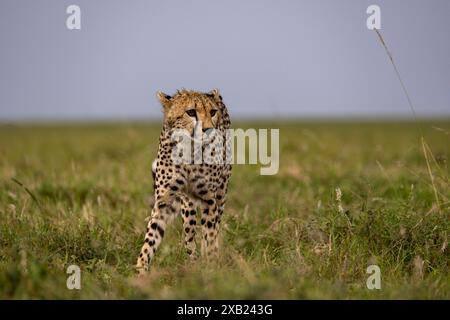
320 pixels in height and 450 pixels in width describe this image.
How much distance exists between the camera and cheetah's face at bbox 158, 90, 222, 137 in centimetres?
457

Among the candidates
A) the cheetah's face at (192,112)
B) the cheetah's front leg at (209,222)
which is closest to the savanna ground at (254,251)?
the cheetah's front leg at (209,222)

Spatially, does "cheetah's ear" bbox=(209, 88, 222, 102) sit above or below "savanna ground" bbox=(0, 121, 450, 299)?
above

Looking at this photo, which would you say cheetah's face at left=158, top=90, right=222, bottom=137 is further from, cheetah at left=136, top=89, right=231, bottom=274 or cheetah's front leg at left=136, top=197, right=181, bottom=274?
cheetah's front leg at left=136, top=197, right=181, bottom=274

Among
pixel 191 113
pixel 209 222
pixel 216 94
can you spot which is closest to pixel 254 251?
pixel 209 222

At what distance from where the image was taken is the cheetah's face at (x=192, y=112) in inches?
180

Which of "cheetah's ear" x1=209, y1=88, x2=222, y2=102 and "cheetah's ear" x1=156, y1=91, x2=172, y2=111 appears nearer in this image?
"cheetah's ear" x1=156, y1=91, x2=172, y2=111

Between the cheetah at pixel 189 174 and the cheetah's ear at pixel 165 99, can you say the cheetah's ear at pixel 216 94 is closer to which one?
the cheetah at pixel 189 174

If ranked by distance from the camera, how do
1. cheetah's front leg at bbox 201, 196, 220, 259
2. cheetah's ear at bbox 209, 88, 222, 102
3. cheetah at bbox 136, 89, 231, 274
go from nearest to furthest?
1. cheetah at bbox 136, 89, 231, 274
2. cheetah's front leg at bbox 201, 196, 220, 259
3. cheetah's ear at bbox 209, 88, 222, 102

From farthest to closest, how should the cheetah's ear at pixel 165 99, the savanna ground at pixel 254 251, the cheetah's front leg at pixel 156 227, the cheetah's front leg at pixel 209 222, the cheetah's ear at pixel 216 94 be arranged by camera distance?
the cheetah's ear at pixel 216 94, the cheetah's ear at pixel 165 99, the cheetah's front leg at pixel 209 222, the cheetah's front leg at pixel 156 227, the savanna ground at pixel 254 251

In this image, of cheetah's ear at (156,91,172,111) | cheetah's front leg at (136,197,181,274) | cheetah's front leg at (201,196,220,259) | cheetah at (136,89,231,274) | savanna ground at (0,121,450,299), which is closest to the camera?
savanna ground at (0,121,450,299)

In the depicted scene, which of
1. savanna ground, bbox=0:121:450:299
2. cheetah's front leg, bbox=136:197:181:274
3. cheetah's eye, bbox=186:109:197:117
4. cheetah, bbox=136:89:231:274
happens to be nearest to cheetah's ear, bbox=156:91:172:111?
cheetah, bbox=136:89:231:274

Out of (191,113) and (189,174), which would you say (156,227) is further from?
(191,113)

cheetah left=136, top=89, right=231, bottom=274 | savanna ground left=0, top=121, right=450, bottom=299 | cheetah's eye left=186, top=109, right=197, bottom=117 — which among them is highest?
cheetah's eye left=186, top=109, right=197, bottom=117

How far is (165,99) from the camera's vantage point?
4.89 metres
